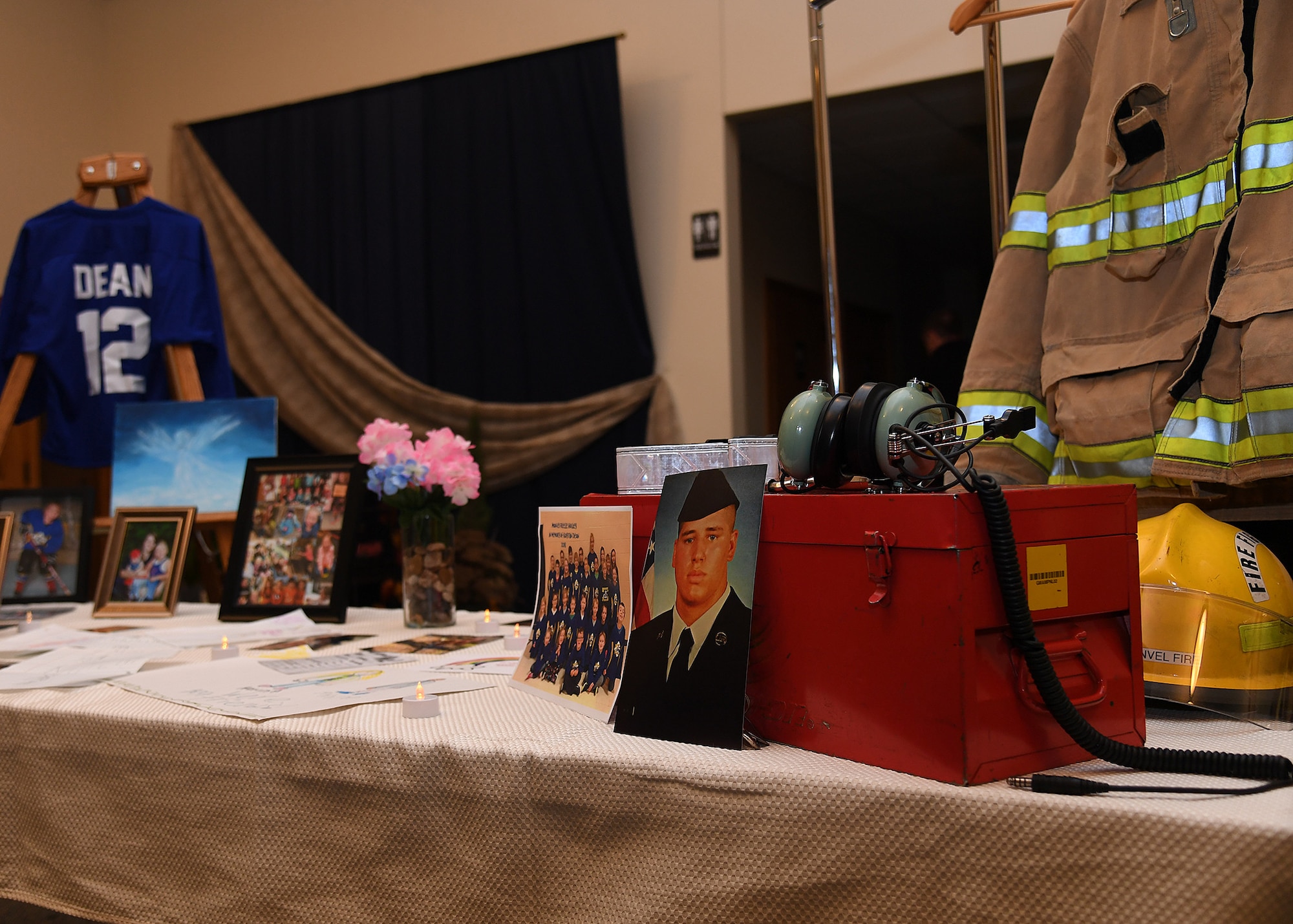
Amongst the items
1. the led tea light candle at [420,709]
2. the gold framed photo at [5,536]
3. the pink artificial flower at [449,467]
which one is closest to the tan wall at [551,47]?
the pink artificial flower at [449,467]

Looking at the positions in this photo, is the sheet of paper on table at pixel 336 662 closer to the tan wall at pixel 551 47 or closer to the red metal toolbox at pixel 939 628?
the red metal toolbox at pixel 939 628

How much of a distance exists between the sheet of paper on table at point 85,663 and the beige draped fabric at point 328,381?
7.69 feet

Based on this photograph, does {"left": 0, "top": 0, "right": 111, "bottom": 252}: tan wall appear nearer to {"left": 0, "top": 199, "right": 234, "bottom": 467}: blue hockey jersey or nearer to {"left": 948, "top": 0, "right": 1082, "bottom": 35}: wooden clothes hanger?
{"left": 0, "top": 199, "right": 234, "bottom": 467}: blue hockey jersey

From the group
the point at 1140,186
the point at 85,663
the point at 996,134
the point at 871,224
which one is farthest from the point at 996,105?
the point at 871,224

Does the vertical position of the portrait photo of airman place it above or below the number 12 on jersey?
below

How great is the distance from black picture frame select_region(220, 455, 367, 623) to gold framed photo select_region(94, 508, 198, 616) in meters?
0.17

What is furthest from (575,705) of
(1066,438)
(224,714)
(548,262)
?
(548,262)

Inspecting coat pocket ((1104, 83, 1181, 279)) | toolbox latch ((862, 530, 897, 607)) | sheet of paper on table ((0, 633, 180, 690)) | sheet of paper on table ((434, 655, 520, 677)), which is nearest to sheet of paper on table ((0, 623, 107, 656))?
sheet of paper on table ((0, 633, 180, 690))

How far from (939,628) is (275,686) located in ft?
2.75

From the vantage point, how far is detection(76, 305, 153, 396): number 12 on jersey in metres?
2.75

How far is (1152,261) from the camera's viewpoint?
1294mm

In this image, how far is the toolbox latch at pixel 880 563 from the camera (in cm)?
74

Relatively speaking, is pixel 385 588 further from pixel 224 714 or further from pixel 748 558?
pixel 748 558

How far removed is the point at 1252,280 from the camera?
116cm
